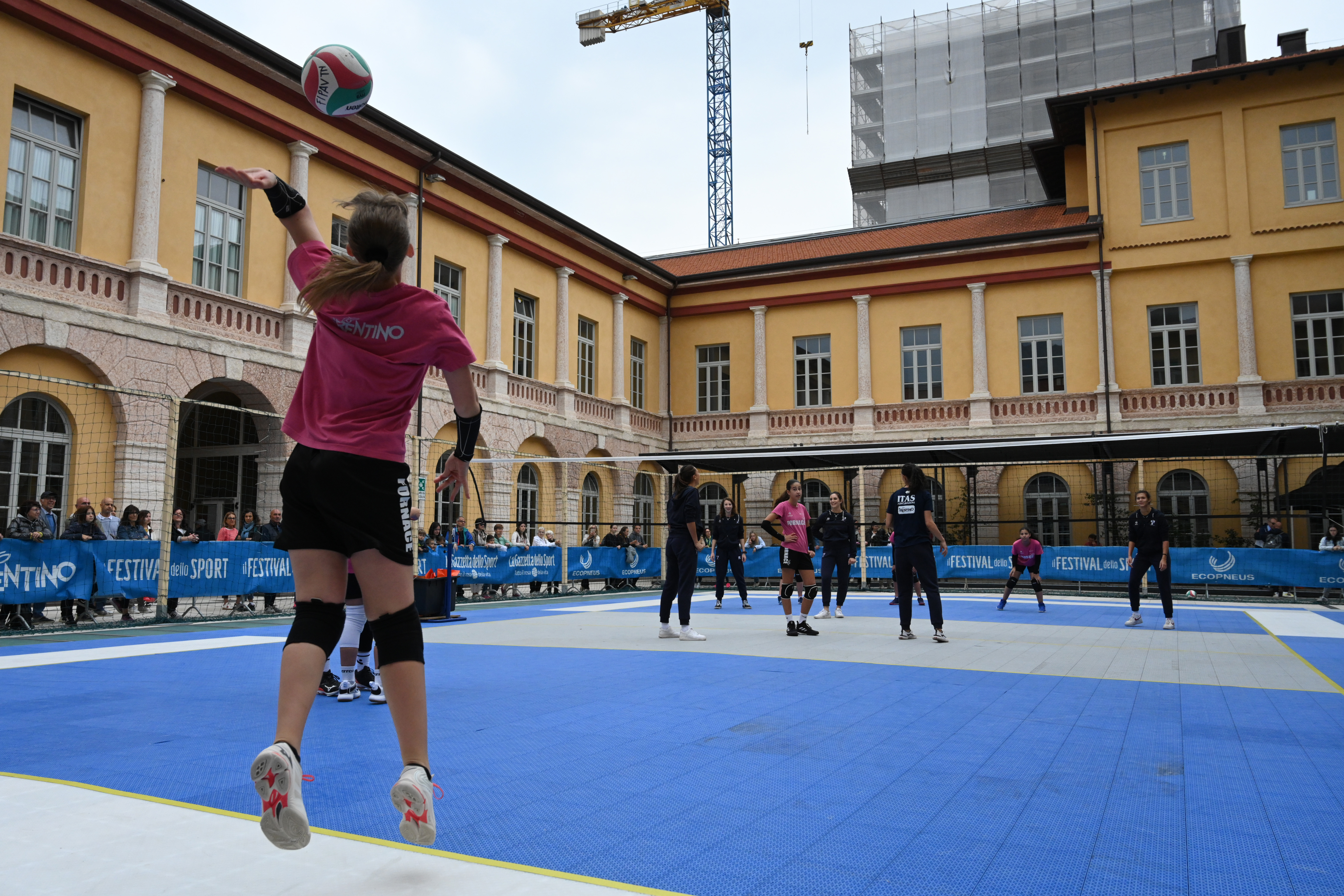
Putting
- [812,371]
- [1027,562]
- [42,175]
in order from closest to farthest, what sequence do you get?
[42,175] < [1027,562] < [812,371]

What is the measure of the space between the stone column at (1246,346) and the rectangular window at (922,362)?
854 centimetres

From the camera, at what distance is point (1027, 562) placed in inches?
647

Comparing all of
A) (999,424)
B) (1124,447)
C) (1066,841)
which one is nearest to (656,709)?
(1066,841)

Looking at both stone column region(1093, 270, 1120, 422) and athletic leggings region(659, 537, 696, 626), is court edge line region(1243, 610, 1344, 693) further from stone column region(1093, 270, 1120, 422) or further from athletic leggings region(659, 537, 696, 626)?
stone column region(1093, 270, 1120, 422)

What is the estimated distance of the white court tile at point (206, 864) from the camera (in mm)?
2701

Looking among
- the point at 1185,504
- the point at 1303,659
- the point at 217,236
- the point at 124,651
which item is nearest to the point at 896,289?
the point at 1185,504

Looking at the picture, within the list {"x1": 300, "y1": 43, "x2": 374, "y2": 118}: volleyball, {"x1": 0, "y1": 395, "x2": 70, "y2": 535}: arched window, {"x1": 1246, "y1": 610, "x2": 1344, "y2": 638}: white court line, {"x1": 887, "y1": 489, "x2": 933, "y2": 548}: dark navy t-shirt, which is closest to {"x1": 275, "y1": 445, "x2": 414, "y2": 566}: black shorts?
{"x1": 300, "y1": 43, "x2": 374, "y2": 118}: volleyball

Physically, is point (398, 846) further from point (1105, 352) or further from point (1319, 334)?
point (1319, 334)

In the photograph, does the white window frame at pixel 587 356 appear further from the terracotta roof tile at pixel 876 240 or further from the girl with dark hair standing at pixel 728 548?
the girl with dark hair standing at pixel 728 548

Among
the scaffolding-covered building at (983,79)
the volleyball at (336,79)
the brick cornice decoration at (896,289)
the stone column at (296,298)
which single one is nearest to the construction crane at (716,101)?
the scaffolding-covered building at (983,79)

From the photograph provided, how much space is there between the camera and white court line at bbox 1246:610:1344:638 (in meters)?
11.5

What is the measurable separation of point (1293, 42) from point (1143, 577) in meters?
28.5

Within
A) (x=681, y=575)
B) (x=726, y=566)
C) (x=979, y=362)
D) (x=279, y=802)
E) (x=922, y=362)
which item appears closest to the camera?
(x=279, y=802)

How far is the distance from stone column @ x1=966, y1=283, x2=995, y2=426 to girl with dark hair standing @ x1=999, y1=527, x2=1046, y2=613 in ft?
45.8
